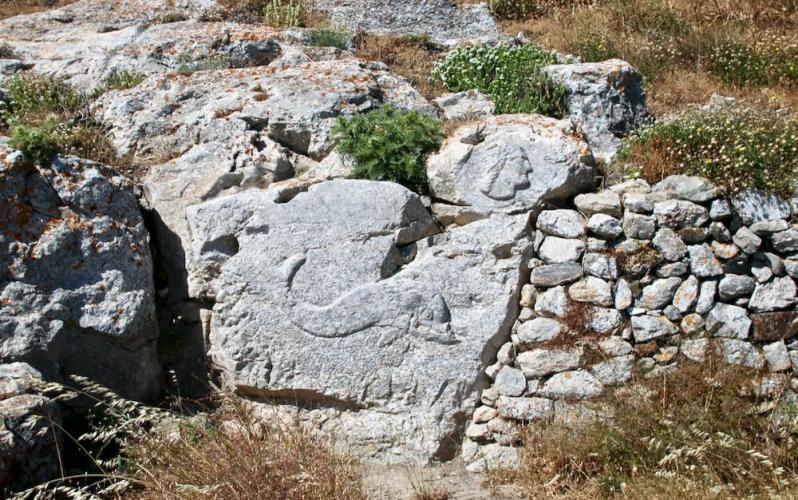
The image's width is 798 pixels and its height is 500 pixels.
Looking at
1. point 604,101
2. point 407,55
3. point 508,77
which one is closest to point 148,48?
point 407,55

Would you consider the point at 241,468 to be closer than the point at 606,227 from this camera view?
Yes

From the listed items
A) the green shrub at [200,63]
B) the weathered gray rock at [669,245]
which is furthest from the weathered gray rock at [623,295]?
the green shrub at [200,63]

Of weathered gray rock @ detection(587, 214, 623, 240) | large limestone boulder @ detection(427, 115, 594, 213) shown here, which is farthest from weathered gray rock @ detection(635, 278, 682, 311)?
large limestone boulder @ detection(427, 115, 594, 213)

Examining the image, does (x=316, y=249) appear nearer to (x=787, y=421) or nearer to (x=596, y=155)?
(x=596, y=155)

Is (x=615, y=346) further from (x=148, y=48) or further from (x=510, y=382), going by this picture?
(x=148, y=48)

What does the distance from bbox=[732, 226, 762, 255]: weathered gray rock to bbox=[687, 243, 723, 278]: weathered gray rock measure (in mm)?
220

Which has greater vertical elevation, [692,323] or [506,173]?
[506,173]

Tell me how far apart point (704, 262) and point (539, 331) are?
1.40 m

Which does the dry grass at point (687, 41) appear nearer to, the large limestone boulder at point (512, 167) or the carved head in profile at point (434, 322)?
the large limestone boulder at point (512, 167)

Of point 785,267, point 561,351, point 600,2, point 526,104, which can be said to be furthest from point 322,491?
point 600,2

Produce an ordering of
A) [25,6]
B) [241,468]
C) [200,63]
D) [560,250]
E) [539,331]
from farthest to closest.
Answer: [25,6] → [200,63] → [560,250] → [539,331] → [241,468]

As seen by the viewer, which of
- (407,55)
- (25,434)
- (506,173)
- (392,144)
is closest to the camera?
(25,434)

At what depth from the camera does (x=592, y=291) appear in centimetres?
583

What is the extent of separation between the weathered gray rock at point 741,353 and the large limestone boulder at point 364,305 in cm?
162
